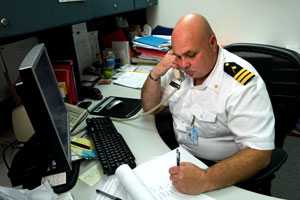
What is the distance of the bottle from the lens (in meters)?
1.86

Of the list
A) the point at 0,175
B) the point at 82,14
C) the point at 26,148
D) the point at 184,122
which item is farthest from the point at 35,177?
the point at 82,14

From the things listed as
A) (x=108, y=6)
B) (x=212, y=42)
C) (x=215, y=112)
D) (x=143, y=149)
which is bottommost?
(x=143, y=149)

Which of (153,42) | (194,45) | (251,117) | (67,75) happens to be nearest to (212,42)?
(194,45)

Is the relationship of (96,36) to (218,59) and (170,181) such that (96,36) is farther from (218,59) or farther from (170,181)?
(170,181)

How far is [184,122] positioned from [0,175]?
2.50 feet

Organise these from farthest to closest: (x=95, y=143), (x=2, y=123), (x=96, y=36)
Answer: (x=96, y=36)
(x=2, y=123)
(x=95, y=143)

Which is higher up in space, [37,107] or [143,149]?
[37,107]

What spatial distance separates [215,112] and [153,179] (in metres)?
0.38

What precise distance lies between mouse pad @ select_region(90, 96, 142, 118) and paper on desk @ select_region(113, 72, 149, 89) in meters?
0.23

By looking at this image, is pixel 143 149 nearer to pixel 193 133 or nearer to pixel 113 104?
pixel 193 133

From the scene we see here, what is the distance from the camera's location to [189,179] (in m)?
0.83

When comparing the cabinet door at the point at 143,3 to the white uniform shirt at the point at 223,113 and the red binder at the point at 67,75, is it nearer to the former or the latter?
the red binder at the point at 67,75

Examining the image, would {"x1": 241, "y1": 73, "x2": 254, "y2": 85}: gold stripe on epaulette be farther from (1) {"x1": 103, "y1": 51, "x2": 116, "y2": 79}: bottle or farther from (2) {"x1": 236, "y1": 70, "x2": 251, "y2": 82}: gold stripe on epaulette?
(1) {"x1": 103, "y1": 51, "x2": 116, "y2": 79}: bottle

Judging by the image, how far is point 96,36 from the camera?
1960mm
